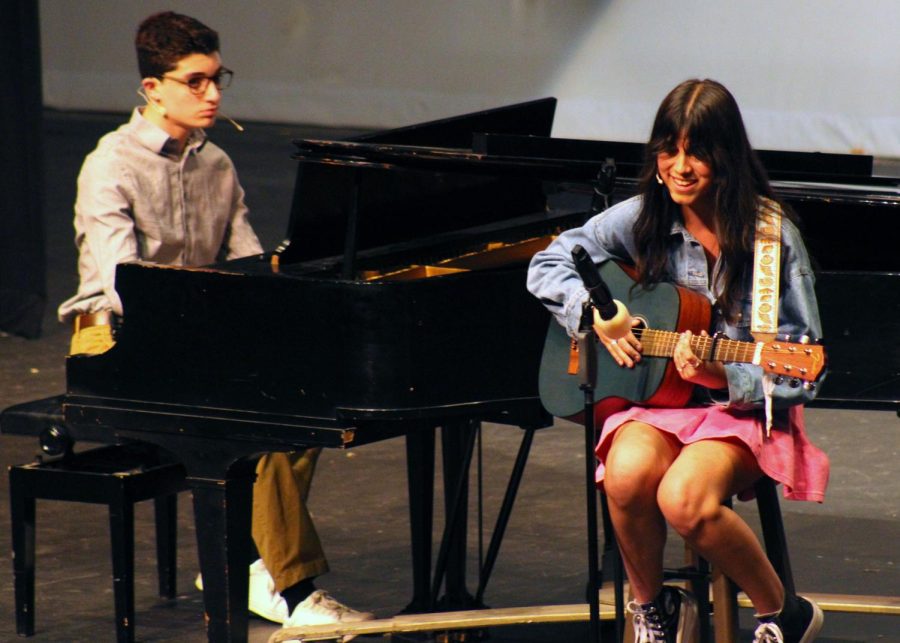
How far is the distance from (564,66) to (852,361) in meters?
10.1

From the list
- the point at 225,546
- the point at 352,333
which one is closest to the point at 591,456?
the point at 352,333

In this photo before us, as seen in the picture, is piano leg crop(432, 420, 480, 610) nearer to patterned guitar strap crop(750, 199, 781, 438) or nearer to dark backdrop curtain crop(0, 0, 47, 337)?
patterned guitar strap crop(750, 199, 781, 438)

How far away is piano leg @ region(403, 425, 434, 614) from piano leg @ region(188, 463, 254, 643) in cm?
59

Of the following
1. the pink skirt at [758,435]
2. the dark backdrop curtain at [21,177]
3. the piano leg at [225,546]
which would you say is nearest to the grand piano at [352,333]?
the piano leg at [225,546]

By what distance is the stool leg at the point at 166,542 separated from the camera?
14.6 ft

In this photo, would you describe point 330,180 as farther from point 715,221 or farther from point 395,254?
point 715,221

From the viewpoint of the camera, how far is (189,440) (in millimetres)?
3502

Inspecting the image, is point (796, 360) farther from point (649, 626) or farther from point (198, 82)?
point (198, 82)

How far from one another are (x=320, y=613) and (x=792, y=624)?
4.11 ft

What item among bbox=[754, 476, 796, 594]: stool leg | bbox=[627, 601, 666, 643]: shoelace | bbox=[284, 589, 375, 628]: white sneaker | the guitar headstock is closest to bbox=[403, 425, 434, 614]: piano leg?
bbox=[284, 589, 375, 628]: white sneaker

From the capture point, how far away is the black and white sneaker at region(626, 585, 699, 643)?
3375mm

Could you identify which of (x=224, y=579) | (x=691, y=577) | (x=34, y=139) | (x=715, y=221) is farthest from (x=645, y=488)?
(x=34, y=139)

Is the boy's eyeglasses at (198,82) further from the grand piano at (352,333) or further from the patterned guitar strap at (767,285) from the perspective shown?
the patterned guitar strap at (767,285)

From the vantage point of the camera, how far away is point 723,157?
3.28 m
